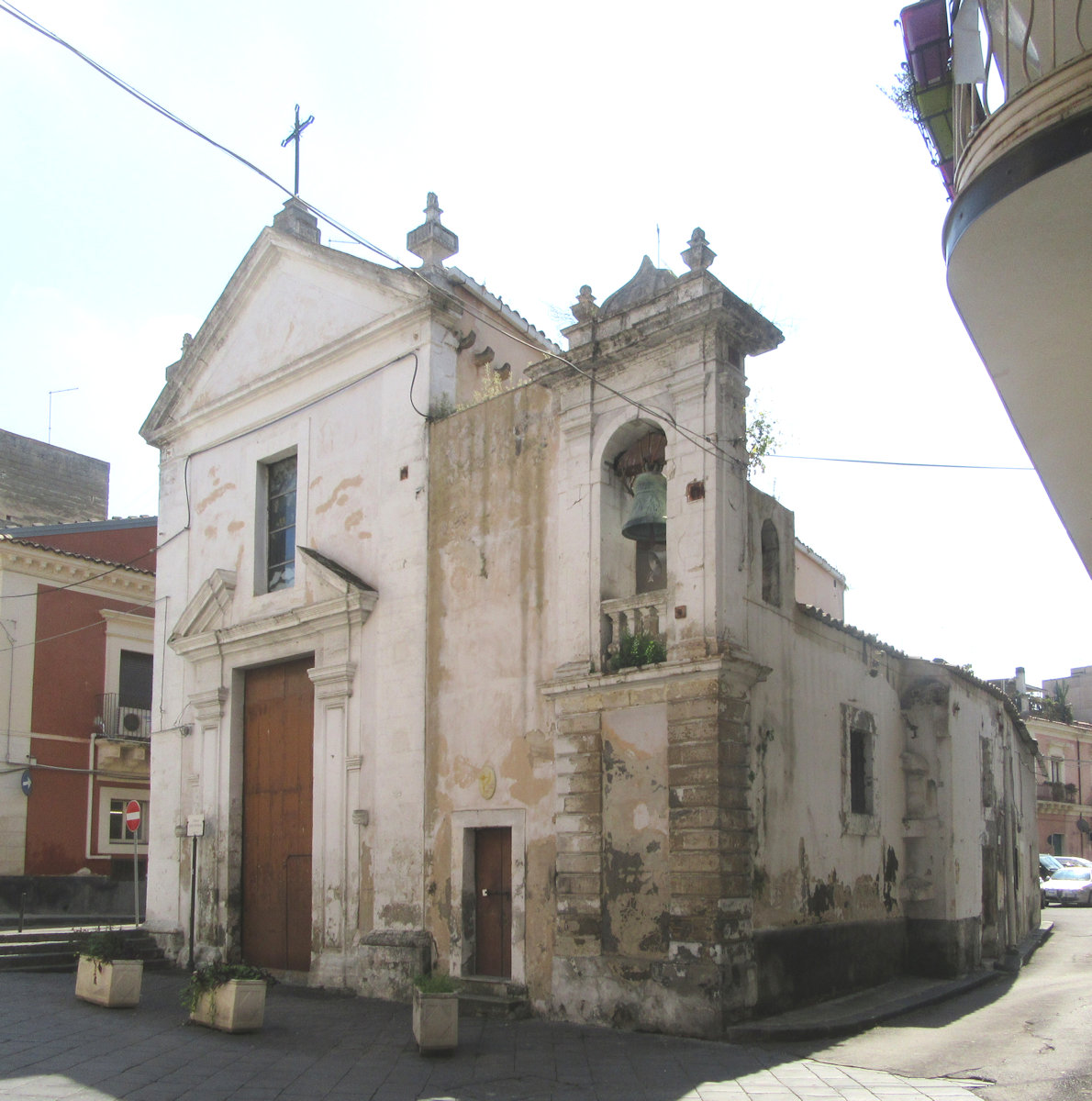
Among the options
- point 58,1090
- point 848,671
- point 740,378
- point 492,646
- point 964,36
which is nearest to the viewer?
point 964,36

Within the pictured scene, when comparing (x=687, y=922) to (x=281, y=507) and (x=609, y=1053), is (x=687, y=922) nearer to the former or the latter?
(x=609, y=1053)

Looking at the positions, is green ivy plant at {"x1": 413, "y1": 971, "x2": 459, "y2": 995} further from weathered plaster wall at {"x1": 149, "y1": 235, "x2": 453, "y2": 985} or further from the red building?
the red building

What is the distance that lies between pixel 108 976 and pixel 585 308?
830cm

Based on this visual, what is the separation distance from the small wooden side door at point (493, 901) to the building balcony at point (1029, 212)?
26.5 feet

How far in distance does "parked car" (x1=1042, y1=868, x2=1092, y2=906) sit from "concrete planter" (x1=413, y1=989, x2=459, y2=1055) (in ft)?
77.8

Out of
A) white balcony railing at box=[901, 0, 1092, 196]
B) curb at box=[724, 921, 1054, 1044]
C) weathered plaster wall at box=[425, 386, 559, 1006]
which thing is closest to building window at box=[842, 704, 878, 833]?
curb at box=[724, 921, 1054, 1044]

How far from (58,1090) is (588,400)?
751cm

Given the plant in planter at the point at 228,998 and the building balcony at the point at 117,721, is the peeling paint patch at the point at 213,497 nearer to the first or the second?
the building balcony at the point at 117,721

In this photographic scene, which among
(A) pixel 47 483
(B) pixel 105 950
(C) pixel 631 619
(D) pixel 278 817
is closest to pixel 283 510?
(D) pixel 278 817

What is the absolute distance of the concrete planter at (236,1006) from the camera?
10.4 m

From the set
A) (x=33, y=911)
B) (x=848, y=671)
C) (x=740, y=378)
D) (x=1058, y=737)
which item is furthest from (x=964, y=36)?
(x=1058, y=737)

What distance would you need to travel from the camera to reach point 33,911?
21375 millimetres

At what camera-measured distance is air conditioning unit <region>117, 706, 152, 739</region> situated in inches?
921

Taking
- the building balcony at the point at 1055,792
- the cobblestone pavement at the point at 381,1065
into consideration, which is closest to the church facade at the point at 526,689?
the cobblestone pavement at the point at 381,1065
